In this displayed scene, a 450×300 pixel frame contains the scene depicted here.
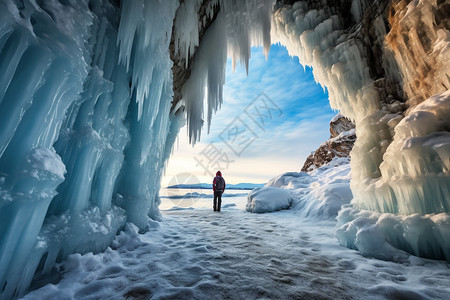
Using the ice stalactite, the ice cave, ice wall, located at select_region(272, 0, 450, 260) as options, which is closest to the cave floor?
the ice cave

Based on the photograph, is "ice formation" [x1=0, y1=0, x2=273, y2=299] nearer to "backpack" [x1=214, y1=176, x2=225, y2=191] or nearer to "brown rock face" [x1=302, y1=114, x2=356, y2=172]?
"backpack" [x1=214, y1=176, x2=225, y2=191]

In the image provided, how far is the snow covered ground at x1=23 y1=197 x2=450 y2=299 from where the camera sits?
6.18ft

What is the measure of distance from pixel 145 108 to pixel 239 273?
12.6 ft

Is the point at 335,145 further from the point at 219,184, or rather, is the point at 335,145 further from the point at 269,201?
the point at 219,184

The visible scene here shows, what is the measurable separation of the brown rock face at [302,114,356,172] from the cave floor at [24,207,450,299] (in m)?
20.8

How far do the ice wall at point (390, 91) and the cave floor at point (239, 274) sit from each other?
2.31ft

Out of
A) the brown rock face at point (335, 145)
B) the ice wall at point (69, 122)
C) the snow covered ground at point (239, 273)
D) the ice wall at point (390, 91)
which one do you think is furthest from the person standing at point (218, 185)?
the brown rock face at point (335, 145)

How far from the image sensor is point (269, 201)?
8773 mm

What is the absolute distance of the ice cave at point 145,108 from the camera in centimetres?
188

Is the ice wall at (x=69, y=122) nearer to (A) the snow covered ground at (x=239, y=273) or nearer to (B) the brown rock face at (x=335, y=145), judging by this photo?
(A) the snow covered ground at (x=239, y=273)

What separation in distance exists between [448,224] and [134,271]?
3993 millimetres

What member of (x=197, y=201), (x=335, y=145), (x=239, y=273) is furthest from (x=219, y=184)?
(x=335, y=145)

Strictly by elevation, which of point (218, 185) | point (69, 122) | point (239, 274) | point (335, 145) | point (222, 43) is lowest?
point (239, 274)

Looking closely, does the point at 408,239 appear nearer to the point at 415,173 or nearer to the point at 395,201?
the point at 395,201
